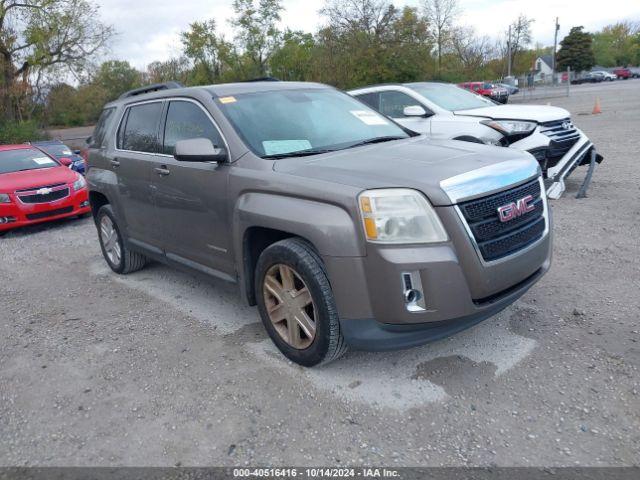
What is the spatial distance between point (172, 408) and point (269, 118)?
83.9 inches

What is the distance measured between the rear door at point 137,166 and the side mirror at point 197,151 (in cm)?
104

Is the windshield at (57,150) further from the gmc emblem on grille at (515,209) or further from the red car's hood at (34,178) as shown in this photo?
the gmc emblem on grille at (515,209)

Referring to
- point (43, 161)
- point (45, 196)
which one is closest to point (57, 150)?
point (43, 161)

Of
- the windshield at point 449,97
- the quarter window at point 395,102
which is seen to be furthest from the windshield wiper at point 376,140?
the quarter window at point 395,102

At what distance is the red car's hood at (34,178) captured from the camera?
840 cm

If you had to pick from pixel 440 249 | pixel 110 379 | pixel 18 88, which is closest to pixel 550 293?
pixel 440 249

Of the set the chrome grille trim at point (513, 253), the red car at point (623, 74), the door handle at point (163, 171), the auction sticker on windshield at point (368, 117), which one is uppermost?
the auction sticker on windshield at point (368, 117)

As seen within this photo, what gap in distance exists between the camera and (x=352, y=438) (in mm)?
2824

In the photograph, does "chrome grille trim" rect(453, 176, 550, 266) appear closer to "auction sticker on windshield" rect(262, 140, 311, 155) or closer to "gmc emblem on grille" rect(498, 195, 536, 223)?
"gmc emblem on grille" rect(498, 195, 536, 223)

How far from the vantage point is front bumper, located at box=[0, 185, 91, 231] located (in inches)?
324

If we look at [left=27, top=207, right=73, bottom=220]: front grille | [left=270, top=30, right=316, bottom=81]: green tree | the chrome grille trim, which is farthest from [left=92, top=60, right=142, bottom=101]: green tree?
the chrome grille trim

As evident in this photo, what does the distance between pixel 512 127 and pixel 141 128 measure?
16.7 feet

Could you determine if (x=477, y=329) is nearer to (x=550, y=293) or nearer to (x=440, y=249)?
(x=550, y=293)

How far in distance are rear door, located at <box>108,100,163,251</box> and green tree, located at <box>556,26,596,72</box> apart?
296ft
